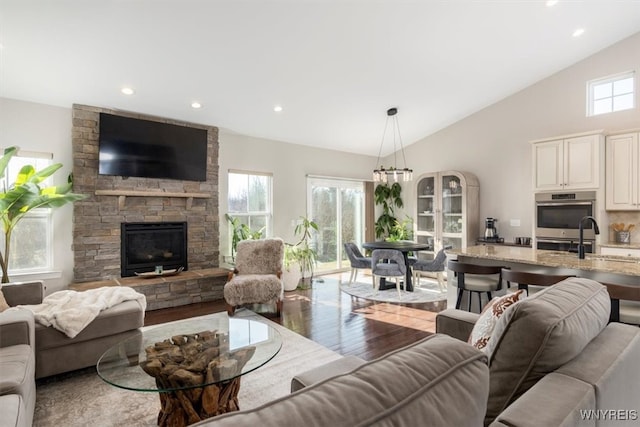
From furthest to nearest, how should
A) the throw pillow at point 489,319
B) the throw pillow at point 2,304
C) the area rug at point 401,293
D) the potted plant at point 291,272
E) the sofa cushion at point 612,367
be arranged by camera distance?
the potted plant at point 291,272 → the area rug at point 401,293 → the throw pillow at point 2,304 → the throw pillow at point 489,319 → the sofa cushion at point 612,367

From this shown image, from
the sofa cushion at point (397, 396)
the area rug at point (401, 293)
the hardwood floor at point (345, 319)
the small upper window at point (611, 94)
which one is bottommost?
the hardwood floor at point (345, 319)

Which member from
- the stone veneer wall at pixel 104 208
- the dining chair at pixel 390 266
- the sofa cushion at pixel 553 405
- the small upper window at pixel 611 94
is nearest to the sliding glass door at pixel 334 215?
the dining chair at pixel 390 266

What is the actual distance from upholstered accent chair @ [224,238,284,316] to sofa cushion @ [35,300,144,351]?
1.30 m

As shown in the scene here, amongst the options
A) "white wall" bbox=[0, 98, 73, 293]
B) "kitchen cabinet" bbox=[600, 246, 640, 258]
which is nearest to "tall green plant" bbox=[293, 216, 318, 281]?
"white wall" bbox=[0, 98, 73, 293]

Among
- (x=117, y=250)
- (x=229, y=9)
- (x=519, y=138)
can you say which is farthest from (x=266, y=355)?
(x=519, y=138)

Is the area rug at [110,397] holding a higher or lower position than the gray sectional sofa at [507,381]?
lower

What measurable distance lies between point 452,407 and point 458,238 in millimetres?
5830

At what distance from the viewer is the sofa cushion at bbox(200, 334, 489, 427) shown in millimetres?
622

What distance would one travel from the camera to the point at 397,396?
69 cm

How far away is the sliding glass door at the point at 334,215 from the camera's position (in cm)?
679

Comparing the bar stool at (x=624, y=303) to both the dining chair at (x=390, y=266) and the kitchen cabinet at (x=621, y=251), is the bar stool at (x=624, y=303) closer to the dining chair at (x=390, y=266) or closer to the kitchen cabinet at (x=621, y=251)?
the kitchen cabinet at (x=621, y=251)

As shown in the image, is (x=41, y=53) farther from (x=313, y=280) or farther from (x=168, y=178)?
(x=313, y=280)

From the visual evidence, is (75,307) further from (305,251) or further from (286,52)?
(305,251)

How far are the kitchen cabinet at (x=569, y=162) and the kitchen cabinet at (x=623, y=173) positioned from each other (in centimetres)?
13
